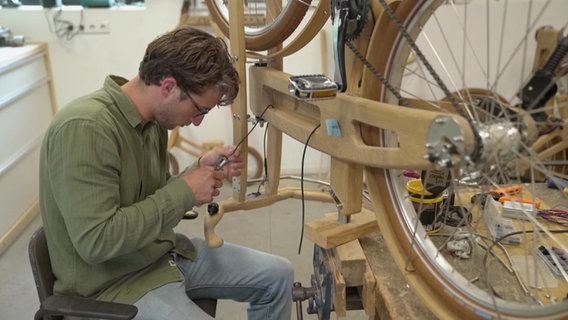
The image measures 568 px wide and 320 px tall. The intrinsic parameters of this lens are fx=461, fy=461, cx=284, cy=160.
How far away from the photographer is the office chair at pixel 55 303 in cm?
86

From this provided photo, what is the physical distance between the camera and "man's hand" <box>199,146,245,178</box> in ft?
3.84

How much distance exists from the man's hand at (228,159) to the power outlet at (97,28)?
1.72 metres

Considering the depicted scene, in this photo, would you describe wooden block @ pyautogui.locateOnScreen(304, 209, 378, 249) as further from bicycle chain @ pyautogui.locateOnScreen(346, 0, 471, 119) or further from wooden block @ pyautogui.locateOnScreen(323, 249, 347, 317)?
bicycle chain @ pyautogui.locateOnScreen(346, 0, 471, 119)

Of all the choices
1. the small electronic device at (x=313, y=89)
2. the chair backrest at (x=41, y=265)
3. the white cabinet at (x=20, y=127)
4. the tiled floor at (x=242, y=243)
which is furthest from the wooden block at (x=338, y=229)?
the white cabinet at (x=20, y=127)

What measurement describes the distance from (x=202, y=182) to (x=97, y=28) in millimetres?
1934

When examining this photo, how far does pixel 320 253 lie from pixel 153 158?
1.52 ft

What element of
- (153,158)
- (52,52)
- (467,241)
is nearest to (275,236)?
(153,158)

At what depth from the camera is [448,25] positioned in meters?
2.60

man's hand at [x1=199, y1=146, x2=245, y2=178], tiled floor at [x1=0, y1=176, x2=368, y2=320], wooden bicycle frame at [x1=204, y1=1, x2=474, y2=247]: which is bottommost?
tiled floor at [x1=0, y1=176, x2=368, y2=320]

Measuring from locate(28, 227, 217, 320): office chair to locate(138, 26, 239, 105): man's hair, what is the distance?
16.7 inches

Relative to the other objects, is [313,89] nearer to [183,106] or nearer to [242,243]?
[183,106]

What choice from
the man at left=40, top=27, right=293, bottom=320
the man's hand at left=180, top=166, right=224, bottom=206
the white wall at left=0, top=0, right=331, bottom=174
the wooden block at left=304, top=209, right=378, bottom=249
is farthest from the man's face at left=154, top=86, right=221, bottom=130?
the white wall at left=0, top=0, right=331, bottom=174

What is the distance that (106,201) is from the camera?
88 centimetres

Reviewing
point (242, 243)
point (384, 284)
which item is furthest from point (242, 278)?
point (242, 243)
